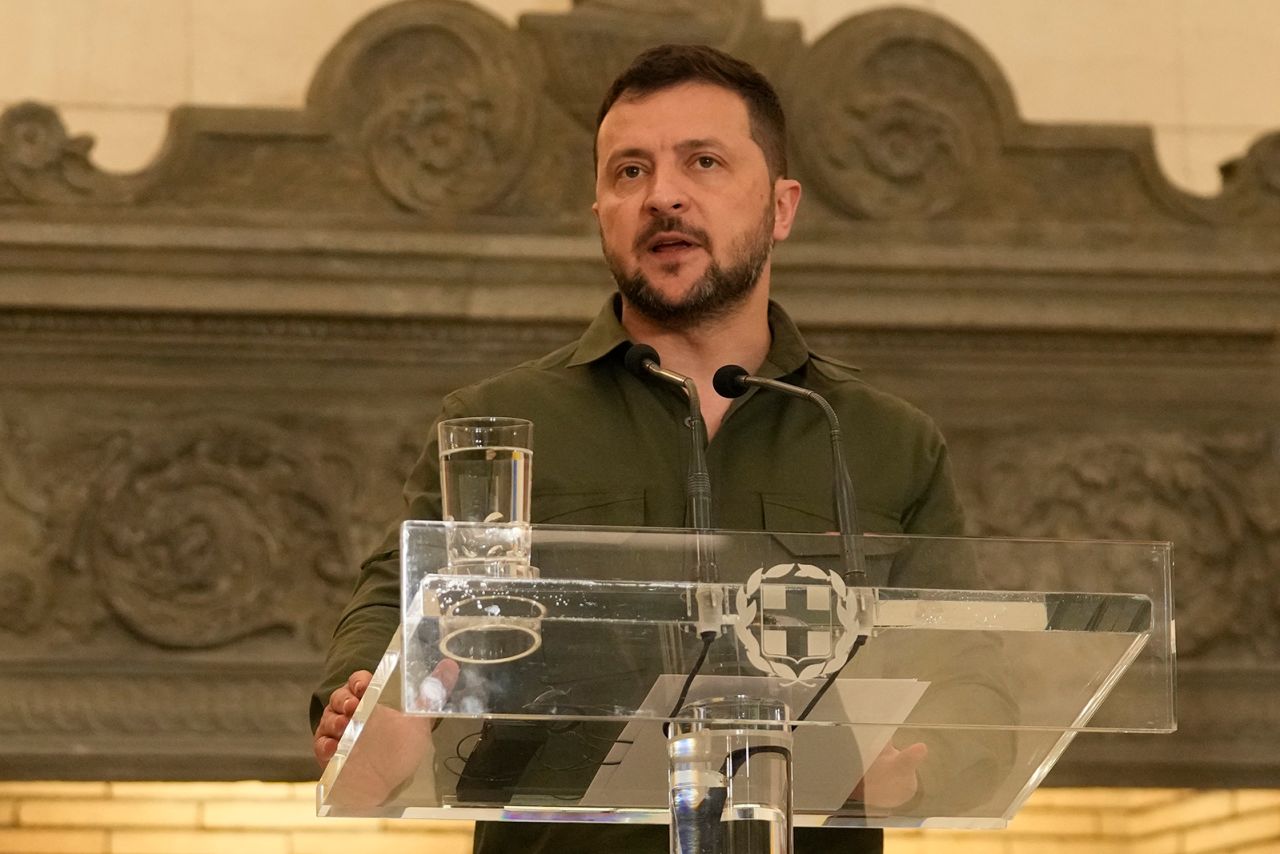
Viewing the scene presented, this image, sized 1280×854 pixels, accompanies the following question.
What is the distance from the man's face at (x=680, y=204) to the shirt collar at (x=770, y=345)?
0.04 meters

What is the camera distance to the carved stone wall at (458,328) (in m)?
3.78

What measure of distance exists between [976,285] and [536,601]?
9.03 ft

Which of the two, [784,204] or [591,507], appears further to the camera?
[784,204]

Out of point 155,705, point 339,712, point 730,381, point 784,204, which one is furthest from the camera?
point 155,705

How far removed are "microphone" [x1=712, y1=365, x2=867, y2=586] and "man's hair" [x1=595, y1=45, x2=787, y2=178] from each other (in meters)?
0.53

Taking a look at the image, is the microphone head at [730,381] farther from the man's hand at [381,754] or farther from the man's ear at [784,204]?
the man's ear at [784,204]

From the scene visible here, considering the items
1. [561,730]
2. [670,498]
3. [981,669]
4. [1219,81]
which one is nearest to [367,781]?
[561,730]

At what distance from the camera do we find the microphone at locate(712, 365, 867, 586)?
1.45 metres

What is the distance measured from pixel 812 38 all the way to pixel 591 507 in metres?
2.31

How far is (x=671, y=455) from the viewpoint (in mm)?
2109

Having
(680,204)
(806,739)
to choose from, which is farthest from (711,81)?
(806,739)

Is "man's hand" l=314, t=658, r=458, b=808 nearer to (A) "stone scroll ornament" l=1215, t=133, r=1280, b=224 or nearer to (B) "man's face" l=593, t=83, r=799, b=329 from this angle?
(B) "man's face" l=593, t=83, r=799, b=329

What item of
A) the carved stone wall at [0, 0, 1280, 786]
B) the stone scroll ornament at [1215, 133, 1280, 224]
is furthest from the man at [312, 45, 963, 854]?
the stone scroll ornament at [1215, 133, 1280, 224]

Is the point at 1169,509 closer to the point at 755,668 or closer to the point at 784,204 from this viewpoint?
the point at 784,204
